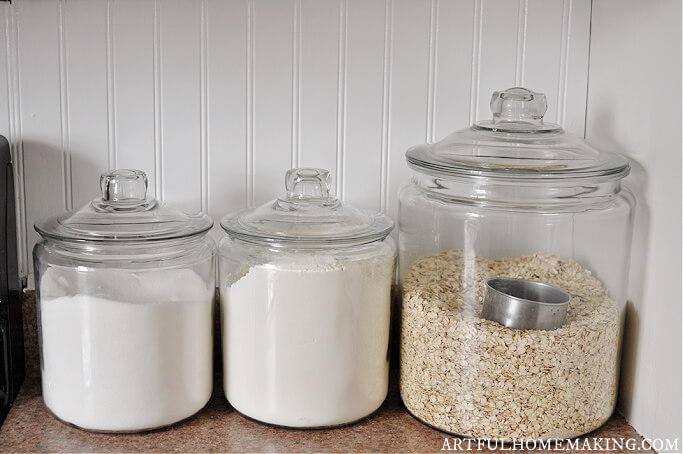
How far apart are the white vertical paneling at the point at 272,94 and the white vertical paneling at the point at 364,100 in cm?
9

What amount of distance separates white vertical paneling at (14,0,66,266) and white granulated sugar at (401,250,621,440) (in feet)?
1.78

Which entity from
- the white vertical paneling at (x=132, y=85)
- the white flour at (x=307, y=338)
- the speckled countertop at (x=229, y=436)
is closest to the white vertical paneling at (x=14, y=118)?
the white vertical paneling at (x=132, y=85)

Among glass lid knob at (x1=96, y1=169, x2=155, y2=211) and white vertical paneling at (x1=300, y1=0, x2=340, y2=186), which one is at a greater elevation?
white vertical paneling at (x1=300, y1=0, x2=340, y2=186)

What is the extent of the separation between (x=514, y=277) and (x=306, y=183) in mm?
294

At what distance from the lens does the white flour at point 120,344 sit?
→ 0.99m

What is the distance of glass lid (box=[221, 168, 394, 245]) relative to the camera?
3.28 ft

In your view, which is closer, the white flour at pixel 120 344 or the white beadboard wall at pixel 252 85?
the white flour at pixel 120 344

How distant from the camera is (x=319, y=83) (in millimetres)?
1183

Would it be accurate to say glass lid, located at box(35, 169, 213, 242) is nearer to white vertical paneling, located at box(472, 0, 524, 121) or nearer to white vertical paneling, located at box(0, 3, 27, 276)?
white vertical paneling, located at box(0, 3, 27, 276)

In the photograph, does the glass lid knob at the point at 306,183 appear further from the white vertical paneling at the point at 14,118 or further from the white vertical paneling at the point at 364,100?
the white vertical paneling at the point at 14,118

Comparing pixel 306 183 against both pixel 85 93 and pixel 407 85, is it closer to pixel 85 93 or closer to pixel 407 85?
pixel 407 85

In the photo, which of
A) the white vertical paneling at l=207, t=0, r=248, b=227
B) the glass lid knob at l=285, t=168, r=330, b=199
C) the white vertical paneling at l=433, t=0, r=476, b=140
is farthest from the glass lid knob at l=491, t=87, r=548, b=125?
the white vertical paneling at l=207, t=0, r=248, b=227

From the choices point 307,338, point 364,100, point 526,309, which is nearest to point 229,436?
point 307,338

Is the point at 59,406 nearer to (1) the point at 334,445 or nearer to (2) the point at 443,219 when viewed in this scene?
(1) the point at 334,445
